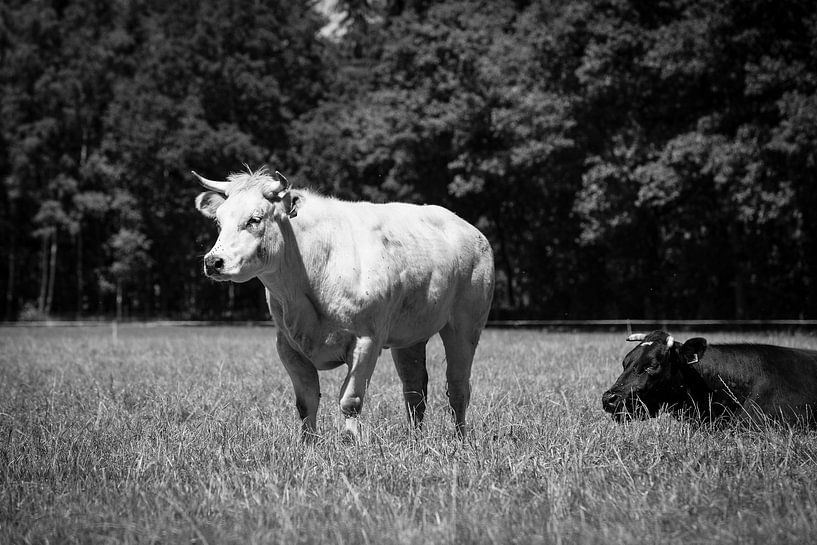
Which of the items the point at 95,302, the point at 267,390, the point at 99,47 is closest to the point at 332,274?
the point at 267,390

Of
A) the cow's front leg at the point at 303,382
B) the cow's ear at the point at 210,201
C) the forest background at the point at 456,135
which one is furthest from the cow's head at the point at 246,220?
the forest background at the point at 456,135

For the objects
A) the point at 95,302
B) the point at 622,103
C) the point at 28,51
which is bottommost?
the point at 95,302

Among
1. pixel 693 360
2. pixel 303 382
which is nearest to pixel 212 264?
pixel 303 382

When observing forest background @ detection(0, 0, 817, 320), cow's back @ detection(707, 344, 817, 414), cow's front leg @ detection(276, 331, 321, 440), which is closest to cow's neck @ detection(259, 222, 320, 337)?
cow's front leg @ detection(276, 331, 321, 440)

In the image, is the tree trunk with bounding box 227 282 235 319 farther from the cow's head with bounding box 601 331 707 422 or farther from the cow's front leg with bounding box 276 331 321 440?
the cow's front leg with bounding box 276 331 321 440

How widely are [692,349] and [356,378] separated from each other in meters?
3.15

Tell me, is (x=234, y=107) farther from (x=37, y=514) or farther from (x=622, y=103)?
(x=37, y=514)

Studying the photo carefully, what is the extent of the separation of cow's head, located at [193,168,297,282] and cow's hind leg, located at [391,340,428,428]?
1826 millimetres

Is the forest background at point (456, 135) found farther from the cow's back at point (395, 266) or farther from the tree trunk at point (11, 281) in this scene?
the cow's back at point (395, 266)

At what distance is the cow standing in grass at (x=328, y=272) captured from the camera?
5613 millimetres

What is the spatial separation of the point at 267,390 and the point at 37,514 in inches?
202

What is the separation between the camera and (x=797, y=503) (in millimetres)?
3936

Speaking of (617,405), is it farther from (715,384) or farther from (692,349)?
(715,384)

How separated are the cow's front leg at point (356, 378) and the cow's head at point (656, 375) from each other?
7.28 ft
